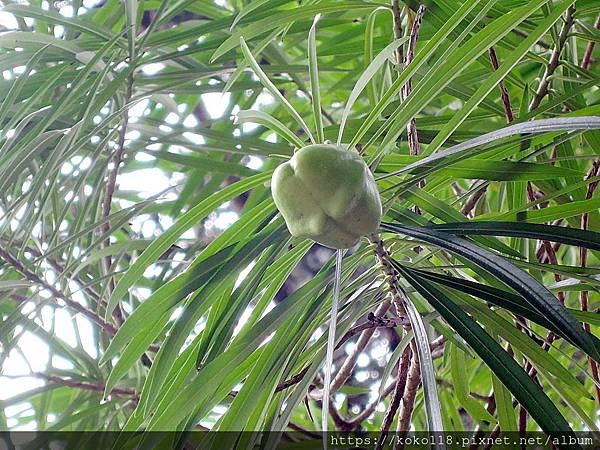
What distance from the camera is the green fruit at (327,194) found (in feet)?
1.53

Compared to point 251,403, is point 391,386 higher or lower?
higher

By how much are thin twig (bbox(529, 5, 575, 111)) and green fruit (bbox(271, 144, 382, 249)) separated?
1.24ft

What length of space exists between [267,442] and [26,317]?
379mm

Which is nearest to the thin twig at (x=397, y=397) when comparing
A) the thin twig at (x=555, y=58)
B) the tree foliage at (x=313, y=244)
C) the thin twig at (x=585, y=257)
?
the tree foliage at (x=313, y=244)

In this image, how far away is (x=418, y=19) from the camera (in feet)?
2.40

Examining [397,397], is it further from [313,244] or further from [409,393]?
[313,244]

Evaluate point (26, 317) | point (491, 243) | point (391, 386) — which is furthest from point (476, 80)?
point (26, 317)

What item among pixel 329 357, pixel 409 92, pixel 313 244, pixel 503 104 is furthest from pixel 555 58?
pixel 329 357

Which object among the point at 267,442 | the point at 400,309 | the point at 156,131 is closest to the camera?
the point at 267,442

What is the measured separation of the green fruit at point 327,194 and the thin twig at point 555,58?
38cm

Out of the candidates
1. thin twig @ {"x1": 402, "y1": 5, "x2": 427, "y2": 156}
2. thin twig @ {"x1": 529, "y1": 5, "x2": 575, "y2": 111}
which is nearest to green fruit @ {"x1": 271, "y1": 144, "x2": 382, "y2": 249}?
thin twig @ {"x1": 402, "y1": 5, "x2": 427, "y2": 156}

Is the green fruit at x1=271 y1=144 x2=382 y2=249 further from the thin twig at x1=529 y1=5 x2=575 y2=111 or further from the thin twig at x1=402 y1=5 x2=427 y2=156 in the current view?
the thin twig at x1=529 y1=5 x2=575 y2=111

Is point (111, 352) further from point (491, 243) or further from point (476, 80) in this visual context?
point (476, 80)

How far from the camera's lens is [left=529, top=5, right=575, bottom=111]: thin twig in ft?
2.54
